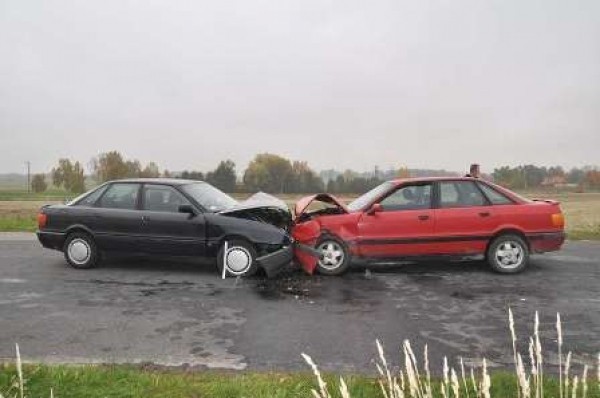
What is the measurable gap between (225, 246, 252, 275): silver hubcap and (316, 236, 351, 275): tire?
1.08 metres

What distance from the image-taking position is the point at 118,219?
340 inches

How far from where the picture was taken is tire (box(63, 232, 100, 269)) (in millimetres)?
8781

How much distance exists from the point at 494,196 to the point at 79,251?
6607mm

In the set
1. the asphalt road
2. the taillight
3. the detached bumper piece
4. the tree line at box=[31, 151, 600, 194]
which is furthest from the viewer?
the tree line at box=[31, 151, 600, 194]

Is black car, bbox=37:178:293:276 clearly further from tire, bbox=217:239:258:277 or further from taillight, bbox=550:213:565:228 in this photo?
taillight, bbox=550:213:565:228

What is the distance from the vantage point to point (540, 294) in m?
7.11

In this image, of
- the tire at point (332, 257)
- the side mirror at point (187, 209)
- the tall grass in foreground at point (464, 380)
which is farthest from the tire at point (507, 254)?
the side mirror at point (187, 209)

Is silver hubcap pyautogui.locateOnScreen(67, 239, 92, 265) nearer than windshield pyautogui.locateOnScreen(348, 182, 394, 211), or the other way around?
windshield pyautogui.locateOnScreen(348, 182, 394, 211)

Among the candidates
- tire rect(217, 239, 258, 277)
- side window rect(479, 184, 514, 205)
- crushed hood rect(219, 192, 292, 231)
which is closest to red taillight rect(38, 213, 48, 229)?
crushed hood rect(219, 192, 292, 231)

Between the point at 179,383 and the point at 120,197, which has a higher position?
the point at 120,197

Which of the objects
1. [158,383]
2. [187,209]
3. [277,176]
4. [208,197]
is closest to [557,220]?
[208,197]

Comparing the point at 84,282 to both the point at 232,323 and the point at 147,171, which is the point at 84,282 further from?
the point at 147,171

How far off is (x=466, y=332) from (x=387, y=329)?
77 centimetres

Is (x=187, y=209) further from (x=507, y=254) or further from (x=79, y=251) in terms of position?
(x=507, y=254)
